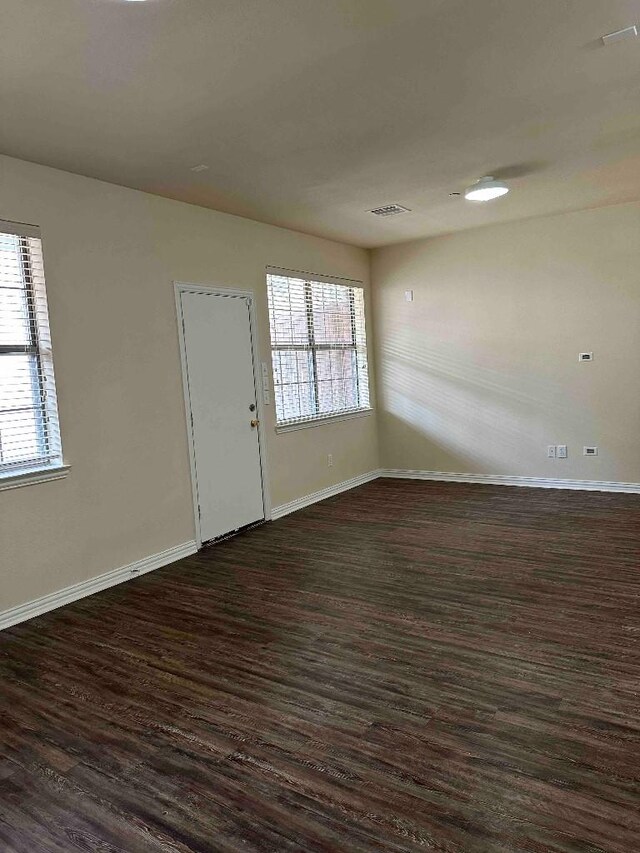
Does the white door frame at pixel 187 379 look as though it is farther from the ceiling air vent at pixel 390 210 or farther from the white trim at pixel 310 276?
the ceiling air vent at pixel 390 210

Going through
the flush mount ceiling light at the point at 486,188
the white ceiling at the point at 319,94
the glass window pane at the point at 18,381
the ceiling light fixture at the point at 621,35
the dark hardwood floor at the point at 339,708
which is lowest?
the dark hardwood floor at the point at 339,708

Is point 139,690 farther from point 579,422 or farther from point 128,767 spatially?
point 579,422

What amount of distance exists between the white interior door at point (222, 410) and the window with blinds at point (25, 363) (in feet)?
3.65

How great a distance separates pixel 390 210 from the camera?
198 inches

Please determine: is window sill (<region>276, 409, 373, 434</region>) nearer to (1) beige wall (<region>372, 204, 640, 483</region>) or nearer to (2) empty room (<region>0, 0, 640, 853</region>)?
(2) empty room (<region>0, 0, 640, 853</region>)

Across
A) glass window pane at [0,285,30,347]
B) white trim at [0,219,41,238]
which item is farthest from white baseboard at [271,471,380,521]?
white trim at [0,219,41,238]

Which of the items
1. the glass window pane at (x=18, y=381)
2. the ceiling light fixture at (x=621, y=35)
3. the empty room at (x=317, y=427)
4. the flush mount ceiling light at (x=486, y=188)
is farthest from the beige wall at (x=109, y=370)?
the ceiling light fixture at (x=621, y=35)

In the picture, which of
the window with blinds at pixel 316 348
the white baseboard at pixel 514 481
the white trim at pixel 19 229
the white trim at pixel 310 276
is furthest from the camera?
the white baseboard at pixel 514 481

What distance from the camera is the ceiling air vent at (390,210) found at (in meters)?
4.90

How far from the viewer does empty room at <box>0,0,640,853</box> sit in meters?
1.98

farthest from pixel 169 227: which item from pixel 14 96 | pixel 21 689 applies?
pixel 21 689

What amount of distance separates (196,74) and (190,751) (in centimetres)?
267

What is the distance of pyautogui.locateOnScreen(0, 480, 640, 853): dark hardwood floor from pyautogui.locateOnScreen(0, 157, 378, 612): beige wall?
33 cm

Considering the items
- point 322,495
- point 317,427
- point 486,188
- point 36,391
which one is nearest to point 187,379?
point 36,391
